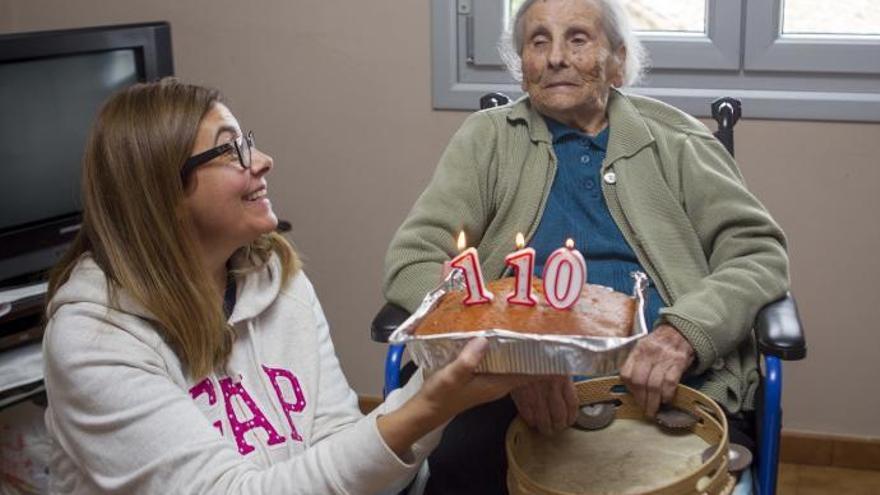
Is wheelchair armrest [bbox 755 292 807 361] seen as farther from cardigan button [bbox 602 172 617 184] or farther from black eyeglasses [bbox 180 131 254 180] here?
black eyeglasses [bbox 180 131 254 180]

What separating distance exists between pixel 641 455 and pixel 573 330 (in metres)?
0.32

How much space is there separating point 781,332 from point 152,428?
0.92m

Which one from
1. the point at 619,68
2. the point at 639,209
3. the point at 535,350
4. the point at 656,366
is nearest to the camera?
the point at 535,350

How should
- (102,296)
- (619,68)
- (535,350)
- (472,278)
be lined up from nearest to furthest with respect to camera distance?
(535,350)
(472,278)
(102,296)
(619,68)

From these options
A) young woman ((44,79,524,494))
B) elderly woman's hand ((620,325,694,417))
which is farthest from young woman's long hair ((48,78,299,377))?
elderly woman's hand ((620,325,694,417))

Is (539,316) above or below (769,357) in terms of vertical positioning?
above

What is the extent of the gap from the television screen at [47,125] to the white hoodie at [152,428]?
92 cm

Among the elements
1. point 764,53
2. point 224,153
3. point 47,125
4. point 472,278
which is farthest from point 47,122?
point 764,53

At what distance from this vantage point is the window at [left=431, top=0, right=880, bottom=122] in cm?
272

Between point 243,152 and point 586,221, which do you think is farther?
point 586,221

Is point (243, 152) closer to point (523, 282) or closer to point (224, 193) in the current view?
point (224, 193)

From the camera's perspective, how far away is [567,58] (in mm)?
2133

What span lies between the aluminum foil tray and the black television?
4.37 feet

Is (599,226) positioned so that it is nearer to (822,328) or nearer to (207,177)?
(207,177)
